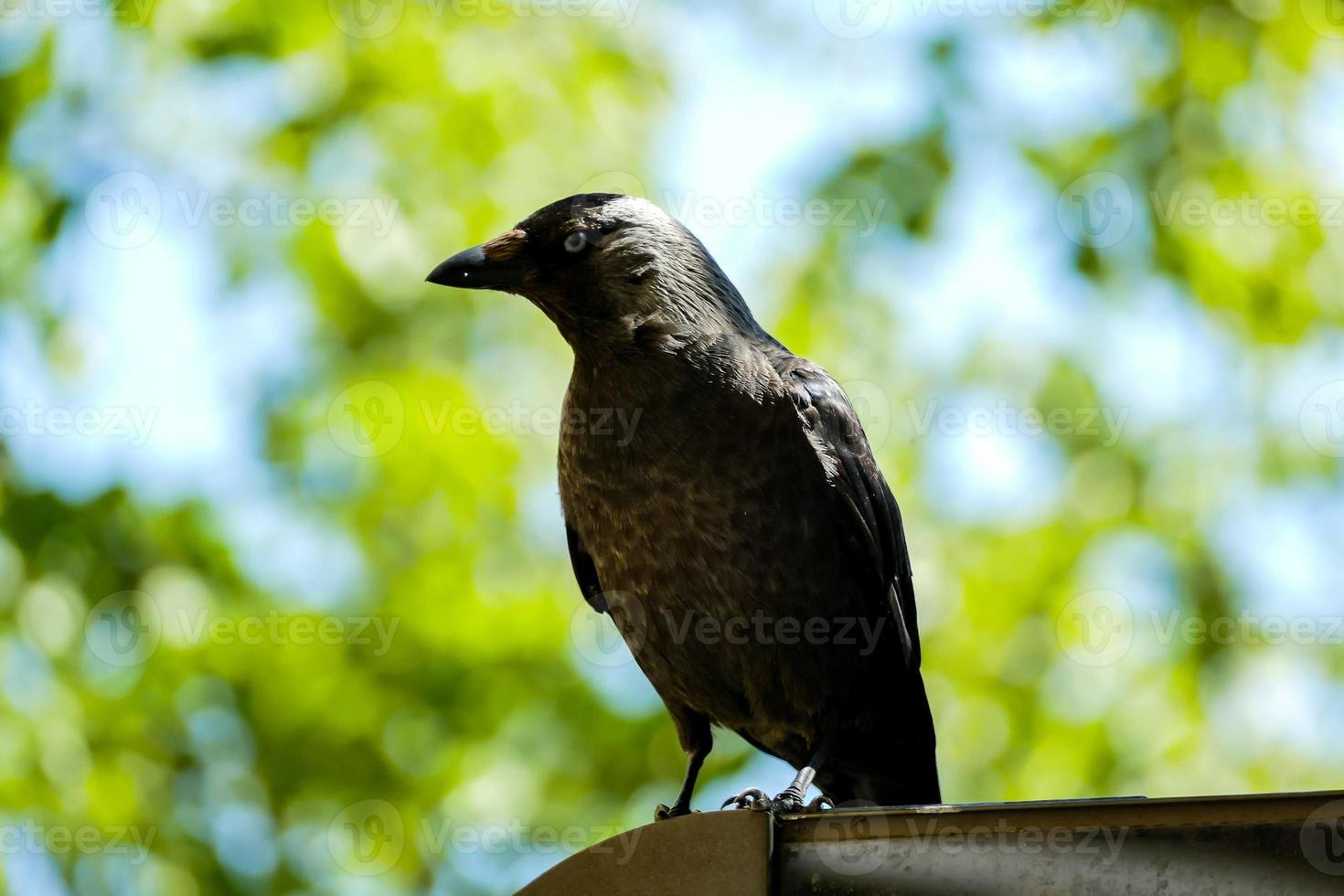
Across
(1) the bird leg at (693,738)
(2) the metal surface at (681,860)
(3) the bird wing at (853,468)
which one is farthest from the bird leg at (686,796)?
(2) the metal surface at (681,860)

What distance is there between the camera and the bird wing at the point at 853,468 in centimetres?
305

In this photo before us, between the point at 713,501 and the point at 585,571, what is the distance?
1.98ft

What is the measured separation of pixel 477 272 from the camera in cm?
314

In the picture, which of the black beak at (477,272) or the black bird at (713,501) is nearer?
the black bird at (713,501)

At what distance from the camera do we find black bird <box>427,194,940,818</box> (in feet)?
9.55

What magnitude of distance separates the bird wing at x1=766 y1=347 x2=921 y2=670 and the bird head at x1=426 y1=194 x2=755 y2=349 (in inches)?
8.8

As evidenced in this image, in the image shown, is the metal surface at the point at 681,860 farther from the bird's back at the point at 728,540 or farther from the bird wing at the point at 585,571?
the bird wing at the point at 585,571

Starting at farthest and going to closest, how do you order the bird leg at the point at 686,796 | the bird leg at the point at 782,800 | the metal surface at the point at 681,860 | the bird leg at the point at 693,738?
1. the bird leg at the point at 693,738
2. the bird leg at the point at 686,796
3. the bird leg at the point at 782,800
4. the metal surface at the point at 681,860

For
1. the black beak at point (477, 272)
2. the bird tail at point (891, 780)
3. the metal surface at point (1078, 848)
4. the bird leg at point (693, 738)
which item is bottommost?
the bird tail at point (891, 780)

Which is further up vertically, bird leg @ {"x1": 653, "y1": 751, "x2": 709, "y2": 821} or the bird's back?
the bird's back

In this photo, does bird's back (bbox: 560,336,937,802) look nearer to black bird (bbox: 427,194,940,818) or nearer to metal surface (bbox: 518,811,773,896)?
black bird (bbox: 427,194,940,818)

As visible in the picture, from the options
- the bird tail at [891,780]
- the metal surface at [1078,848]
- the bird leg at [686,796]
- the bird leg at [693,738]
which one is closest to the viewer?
the metal surface at [1078,848]

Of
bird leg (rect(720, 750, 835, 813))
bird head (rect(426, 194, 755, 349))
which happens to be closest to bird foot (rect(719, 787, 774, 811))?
bird leg (rect(720, 750, 835, 813))

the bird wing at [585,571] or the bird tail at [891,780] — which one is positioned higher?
the bird wing at [585,571]
